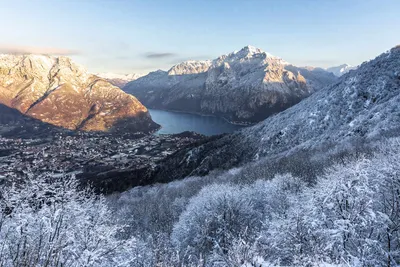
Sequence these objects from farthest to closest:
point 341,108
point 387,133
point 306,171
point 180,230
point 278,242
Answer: point 341,108
point 387,133
point 306,171
point 180,230
point 278,242

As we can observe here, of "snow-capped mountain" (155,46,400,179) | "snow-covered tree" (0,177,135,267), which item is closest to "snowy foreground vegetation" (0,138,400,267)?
"snow-covered tree" (0,177,135,267)

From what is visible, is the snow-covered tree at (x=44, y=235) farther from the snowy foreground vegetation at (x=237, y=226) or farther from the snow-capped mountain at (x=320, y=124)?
the snow-capped mountain at (x=320, y=124)

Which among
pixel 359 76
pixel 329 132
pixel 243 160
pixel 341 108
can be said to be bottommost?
pixel 243 160

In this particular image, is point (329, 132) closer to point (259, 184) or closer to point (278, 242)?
point (259, 184)

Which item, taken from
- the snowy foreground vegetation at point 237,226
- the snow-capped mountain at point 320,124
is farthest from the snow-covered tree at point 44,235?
the snow-capped mountain at point 320,124

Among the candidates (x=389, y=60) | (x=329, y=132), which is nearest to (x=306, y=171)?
(x=329, y=132)

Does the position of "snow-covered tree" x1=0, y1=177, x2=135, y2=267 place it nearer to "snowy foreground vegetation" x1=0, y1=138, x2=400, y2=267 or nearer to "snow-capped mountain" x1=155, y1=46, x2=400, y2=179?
"snowy foreground vegetation" x1=0, y1=138, x2=400, y2=267

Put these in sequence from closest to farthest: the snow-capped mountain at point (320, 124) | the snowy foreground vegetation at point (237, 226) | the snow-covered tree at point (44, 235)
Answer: the snow-covered tree at point (44, 235)
the snowy foreground vegetation at point (237, 226)
the snow-capped mountain at point (320, 124)

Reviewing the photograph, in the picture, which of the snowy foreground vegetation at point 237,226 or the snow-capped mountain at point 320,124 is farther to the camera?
the snow-capped mountain at point 320,124
